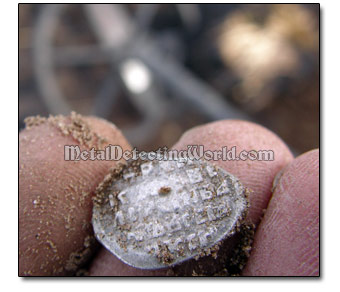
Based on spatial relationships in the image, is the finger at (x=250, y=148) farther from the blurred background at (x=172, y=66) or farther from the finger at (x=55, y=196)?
the blurred background at (x=172, y=66)

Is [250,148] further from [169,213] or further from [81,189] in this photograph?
[81,189]

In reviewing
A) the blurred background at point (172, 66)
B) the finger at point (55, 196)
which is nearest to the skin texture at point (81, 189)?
the finger at point (55, 196)

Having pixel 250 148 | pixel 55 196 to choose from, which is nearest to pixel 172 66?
pixel 250 148

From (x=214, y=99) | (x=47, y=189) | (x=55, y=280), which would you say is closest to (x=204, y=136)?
(x=47, y=189)

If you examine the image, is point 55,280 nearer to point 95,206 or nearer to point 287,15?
point 95,206

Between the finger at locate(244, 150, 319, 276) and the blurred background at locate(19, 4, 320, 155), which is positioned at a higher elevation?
the blurred background at locate(19, 4, 320, 155)

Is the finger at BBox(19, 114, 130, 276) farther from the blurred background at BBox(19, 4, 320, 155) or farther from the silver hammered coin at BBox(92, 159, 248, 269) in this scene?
the blurred background at BBox(19, 4, 320, 155)

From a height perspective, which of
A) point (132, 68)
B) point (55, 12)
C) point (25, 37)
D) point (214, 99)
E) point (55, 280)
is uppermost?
point (55, 12)

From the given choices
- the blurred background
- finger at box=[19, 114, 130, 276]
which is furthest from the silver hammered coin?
the blurred background
